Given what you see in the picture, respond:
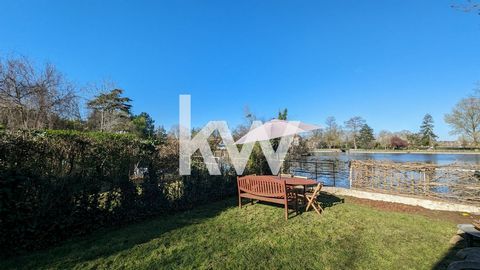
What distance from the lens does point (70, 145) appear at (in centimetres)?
442

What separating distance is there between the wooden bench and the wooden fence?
415cm

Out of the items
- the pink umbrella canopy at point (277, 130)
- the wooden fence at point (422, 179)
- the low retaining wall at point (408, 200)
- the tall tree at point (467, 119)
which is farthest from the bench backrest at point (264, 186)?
the tall tree at point (467, 119)

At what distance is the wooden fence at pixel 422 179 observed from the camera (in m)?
6.91

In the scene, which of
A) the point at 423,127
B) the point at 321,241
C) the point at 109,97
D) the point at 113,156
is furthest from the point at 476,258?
the point at 423,127

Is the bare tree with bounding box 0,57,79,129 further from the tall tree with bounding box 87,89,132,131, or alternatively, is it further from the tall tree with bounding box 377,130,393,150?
the tall tree with bounding box 377,130,393,150

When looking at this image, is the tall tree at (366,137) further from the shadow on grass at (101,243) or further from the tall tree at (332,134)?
the shadow on grass at (101,243)

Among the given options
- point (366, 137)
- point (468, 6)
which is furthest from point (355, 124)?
point (468, 6)

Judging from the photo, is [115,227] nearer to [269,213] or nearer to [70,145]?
[70,145]

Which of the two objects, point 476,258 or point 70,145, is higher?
point 70,145

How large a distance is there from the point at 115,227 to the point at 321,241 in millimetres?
4088

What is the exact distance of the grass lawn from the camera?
327cm

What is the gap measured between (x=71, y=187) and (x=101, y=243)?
3.79ft

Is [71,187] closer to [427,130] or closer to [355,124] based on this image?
[355,124]

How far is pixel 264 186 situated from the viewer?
5.96 metres
